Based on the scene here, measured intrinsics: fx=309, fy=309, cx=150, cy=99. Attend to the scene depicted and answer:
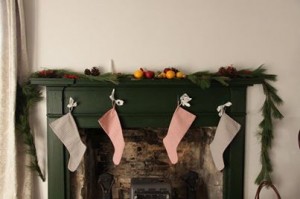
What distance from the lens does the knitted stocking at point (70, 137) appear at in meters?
1.89

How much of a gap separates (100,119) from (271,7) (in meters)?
1.27

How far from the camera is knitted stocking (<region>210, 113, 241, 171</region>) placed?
1922 millimetres

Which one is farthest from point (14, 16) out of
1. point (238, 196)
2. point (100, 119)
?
point (238, 196)

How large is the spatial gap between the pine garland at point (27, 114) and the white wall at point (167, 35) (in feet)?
0.26

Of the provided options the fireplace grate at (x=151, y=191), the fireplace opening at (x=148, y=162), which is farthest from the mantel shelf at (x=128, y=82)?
the fireplace grate at (x=151, y=191)

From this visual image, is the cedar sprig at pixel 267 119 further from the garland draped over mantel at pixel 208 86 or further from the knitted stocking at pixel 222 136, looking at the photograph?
the knitted stocking at pixel 222 136

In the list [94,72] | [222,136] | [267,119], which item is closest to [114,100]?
[94,72]

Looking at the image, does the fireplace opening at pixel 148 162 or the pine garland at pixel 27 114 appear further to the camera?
the fireplace opening at pixel 148 162

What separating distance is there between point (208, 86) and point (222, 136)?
1.12 ft

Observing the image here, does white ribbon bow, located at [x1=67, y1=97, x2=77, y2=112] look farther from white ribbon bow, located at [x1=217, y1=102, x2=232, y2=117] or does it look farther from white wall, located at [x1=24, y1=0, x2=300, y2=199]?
white ribbon bow, located at [x1=217, y1=102, x2=232, y2=117]

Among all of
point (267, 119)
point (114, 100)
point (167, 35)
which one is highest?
point (167, 35)

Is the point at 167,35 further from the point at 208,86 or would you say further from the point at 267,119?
the point at 267,119

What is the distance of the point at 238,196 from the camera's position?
6.53 feet

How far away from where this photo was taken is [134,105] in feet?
6.31
